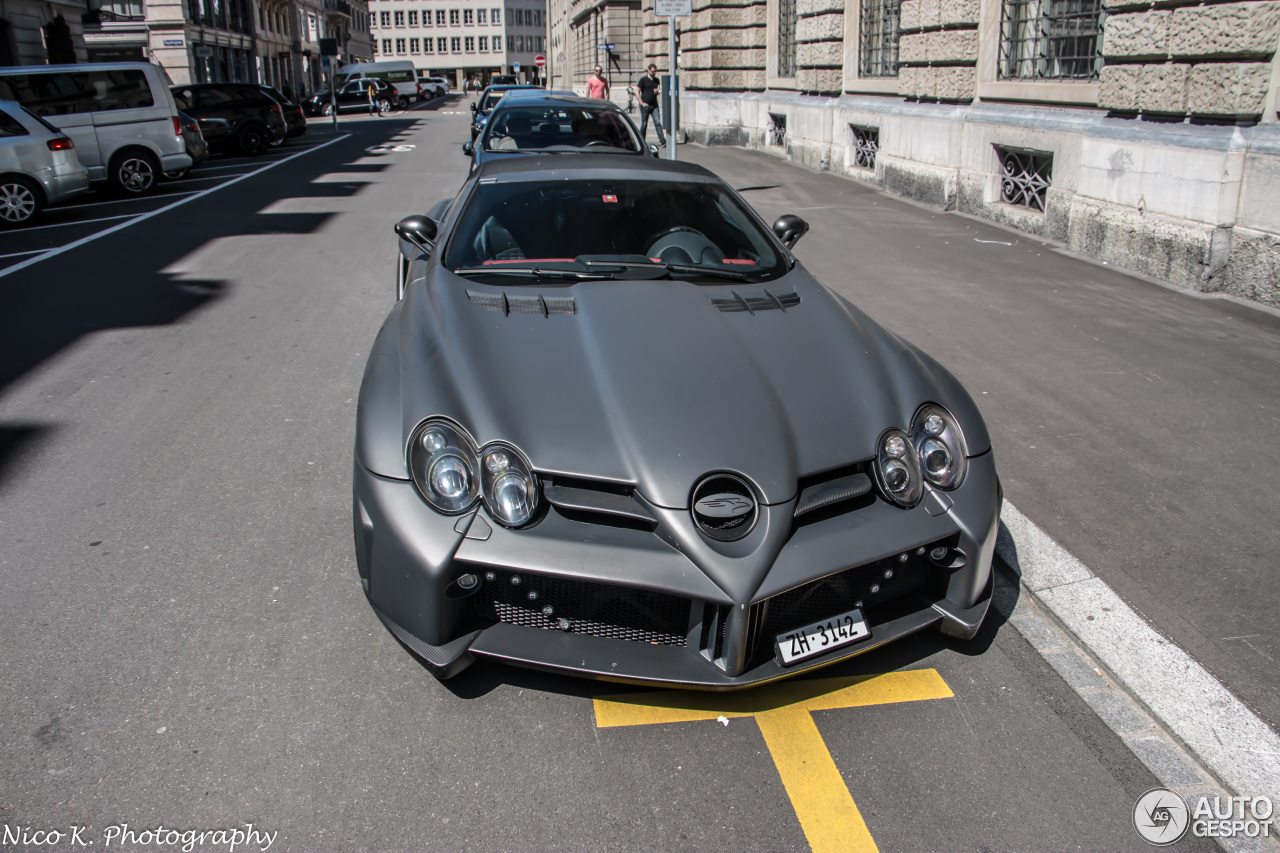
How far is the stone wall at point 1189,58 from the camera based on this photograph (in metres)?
7.73

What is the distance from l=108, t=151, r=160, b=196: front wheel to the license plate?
1536 centimetres

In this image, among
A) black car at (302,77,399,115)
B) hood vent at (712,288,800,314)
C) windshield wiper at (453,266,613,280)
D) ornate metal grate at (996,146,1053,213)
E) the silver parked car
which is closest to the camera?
hood vent at (712,288,800,314)

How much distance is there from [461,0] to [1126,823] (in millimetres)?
131923

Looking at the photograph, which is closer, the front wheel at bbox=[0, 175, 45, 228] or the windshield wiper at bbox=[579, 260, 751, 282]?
the windshield wiper at bbox=[579, 260, 751, 282]

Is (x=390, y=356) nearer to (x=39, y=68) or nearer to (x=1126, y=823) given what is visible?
(x=1126, y=823)

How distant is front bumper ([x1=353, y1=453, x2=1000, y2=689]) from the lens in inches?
102

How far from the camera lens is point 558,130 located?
11023mm

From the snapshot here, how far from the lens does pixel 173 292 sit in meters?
8.29

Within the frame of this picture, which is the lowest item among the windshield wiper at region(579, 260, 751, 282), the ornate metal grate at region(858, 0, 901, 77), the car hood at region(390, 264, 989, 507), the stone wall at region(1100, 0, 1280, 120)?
the car hood at region(390, 264, 989, 507)

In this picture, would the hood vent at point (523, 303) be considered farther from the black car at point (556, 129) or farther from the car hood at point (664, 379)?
the black car at point (556, 129)

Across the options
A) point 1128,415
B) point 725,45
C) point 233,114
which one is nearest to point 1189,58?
point 1128,415

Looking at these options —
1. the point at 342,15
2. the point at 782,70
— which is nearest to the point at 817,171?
the point at 782,70

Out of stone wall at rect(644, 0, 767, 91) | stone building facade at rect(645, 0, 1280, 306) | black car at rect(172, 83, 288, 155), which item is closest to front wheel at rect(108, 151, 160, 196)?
black car at rect(172, 83, 288, 155)

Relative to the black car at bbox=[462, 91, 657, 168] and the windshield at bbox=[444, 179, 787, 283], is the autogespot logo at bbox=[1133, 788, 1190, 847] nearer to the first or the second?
the windshield at bbox=[444, 179, 787, 283]
